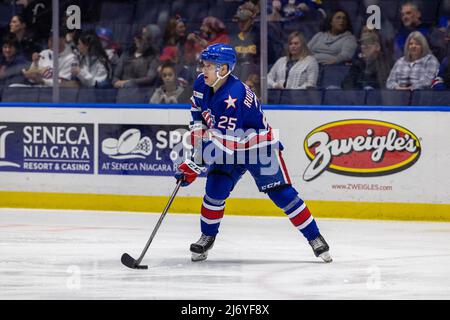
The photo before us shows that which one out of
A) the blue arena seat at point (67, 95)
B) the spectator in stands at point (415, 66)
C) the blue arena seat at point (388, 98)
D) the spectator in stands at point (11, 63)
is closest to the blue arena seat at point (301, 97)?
the blue arena seat at point (388, 98)

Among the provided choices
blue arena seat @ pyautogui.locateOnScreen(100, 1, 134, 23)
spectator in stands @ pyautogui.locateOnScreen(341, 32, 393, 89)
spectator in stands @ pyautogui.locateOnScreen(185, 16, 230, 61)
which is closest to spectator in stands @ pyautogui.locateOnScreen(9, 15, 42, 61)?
blue arena seat @ pyautogui.locateOnScreen(100, 1, 134, 23)

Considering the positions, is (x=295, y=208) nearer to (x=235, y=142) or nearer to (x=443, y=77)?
(x=235, y=142)

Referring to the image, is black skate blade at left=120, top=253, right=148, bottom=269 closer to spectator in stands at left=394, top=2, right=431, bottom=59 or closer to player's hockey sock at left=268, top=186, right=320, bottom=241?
player's hockey sock at left=268, top=186, right=320, bottom=241

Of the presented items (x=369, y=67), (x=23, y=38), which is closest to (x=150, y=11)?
(x=23, y=38)

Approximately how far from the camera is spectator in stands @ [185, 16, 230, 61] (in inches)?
364

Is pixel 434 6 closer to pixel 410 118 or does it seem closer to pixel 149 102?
pixel 410 118

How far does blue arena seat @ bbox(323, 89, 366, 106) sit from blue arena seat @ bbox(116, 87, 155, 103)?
4.75 feet

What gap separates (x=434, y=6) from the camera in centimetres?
873

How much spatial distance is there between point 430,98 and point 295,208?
2439 millimetres

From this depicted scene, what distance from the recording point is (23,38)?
977 cm

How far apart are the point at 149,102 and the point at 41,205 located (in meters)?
1.20

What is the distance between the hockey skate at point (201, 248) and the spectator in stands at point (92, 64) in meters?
3.03

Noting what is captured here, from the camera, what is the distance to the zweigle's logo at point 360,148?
872 centimetres

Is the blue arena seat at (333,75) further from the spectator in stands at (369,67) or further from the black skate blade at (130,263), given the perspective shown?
the black skate blade at (130,263)
